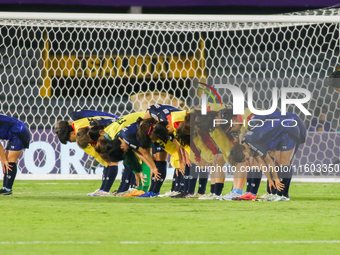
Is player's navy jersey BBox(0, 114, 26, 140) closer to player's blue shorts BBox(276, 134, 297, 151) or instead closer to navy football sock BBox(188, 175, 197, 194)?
navy football sock BBox(188, 175, 197, 194)

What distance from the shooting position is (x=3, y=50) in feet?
42.4

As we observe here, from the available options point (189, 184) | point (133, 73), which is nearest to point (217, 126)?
point (189, 184)

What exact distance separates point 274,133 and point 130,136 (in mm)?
1637

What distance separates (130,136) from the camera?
6.52 metres

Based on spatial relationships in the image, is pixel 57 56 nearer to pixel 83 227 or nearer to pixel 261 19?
pixel 261 19

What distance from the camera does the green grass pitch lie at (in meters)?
3.08

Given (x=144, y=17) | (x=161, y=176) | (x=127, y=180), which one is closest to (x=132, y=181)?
(x=127, y=180)

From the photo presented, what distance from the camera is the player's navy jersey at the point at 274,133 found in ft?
19.6

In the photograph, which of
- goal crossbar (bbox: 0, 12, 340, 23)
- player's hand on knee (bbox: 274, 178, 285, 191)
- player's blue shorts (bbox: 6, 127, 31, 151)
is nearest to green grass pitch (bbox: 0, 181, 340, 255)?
player's hand on knee (bbox: 274, 178, 285, 191)

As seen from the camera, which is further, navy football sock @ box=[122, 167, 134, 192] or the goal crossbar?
navy football sock @ box=[122, 167, 134, 192]

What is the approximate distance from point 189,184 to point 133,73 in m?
5.67

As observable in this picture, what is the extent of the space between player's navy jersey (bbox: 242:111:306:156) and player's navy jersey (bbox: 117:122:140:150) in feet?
4.24

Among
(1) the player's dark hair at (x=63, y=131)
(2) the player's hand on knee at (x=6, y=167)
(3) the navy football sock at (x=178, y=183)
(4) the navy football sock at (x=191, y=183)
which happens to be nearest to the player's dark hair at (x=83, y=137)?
(1) the player's dark hair at (x=63, y=131)

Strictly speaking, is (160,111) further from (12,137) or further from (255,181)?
(12,137)
